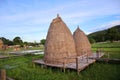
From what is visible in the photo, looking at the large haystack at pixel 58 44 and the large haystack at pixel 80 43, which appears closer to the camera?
the large haystack at pixel 58 44

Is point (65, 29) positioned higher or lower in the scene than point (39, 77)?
higher

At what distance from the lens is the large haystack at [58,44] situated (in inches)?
603

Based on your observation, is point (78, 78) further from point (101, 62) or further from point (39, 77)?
point (101, 62)

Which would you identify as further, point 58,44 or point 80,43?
point 80,43

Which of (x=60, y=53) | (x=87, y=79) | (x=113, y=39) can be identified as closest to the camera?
(x=87, y=79)

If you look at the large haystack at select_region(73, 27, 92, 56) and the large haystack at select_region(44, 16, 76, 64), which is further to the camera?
the large haystack at select_region(73, 27, 92, 56)

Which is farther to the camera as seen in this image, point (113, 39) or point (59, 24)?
point (113, 39)

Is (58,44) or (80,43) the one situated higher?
(80,43)

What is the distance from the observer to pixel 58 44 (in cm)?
1552

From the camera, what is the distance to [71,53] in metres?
15.9

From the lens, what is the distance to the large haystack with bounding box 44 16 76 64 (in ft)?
50.3

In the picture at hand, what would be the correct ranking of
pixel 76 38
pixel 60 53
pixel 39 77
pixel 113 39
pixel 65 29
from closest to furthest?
pixel 39 77
pixel 60 53
pixel 65 29
pixel 76 38
pixel 113 39

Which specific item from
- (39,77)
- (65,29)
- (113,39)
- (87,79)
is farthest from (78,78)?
(113,39)

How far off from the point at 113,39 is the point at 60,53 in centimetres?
6684
